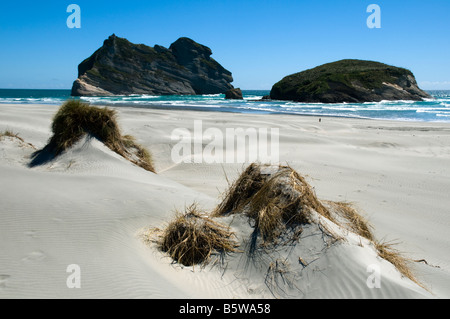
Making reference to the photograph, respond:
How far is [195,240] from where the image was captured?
3.46 meters

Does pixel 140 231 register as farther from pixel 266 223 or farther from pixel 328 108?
pixel 328 108

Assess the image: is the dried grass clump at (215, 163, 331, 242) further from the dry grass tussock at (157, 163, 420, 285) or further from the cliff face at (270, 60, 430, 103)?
the cliff face at (270, 60, 430, 103)

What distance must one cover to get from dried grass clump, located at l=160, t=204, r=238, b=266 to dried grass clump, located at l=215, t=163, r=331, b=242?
41 cm

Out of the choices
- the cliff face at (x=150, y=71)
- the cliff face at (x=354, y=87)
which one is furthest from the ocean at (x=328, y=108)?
the cliff face at (x=150, y=71)

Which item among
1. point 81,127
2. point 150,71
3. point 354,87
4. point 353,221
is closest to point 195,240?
point 353,221

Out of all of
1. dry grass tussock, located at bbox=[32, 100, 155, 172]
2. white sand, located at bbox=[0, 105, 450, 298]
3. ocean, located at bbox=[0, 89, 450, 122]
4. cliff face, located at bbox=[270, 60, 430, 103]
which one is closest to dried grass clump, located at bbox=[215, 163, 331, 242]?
white sand, located at bbox=[0, 105, 450, 298]

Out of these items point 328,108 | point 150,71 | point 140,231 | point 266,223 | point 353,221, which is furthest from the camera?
point 150,71

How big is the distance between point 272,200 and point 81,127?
18.3 ft

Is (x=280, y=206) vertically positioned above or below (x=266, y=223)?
above

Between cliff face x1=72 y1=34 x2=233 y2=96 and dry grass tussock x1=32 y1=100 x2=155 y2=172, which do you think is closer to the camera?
dry grass tussock x1=32 y1=100 x2=155 y2=172

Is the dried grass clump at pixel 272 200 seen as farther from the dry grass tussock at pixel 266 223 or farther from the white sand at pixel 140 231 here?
the white sand at pixel 140 231

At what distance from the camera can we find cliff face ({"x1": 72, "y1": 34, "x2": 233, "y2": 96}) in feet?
266
